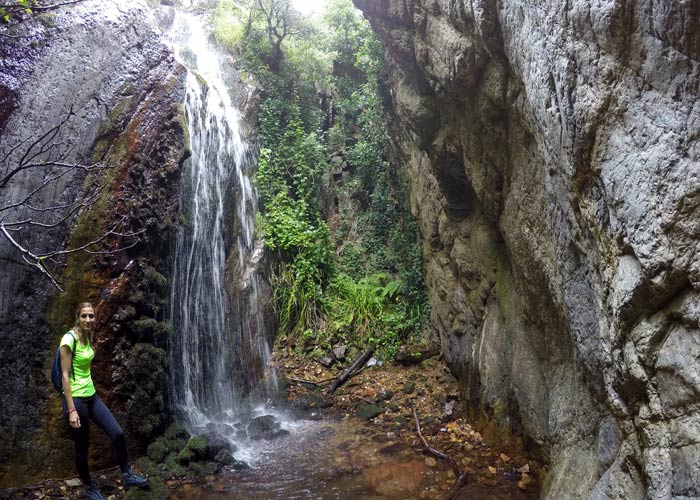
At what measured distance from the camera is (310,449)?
6.56 meters

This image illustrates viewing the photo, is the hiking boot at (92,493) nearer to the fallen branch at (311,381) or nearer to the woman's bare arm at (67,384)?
the woman's bare arm at (67,384)

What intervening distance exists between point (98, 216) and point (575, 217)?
568 cm

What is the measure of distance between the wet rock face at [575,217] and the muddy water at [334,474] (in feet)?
4.08

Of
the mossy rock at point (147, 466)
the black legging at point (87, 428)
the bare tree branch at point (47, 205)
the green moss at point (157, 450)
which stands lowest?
the mossy rock at point (147, 466)

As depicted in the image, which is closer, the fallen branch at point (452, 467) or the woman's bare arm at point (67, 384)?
the woman's bare arm at point (67, 384)

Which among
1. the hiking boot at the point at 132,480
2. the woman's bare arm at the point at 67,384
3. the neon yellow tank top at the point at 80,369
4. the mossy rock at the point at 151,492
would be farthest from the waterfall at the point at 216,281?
the woman's bare arm at the point at 67,384

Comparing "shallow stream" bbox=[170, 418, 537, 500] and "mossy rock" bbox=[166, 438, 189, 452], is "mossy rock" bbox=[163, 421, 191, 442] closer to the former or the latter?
"mossy rock" bbox=[166, 438, 189, 452]

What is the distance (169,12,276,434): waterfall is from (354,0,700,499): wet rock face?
13.0ft

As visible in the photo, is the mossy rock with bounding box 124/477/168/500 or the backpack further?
the mossy rock with bounding box 124/477/168/500

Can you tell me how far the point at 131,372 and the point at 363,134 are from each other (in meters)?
8.08

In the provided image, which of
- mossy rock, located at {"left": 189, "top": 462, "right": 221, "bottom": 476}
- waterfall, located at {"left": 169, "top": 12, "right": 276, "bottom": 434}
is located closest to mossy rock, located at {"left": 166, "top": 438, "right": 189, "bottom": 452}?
mossy rock, located at {"left": 189, "top": 462, "right": 221, "bottom": 476}

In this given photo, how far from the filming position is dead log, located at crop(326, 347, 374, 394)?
337 inches

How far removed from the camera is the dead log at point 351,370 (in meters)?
→ 8.55

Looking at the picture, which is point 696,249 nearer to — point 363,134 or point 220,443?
point 220,443
